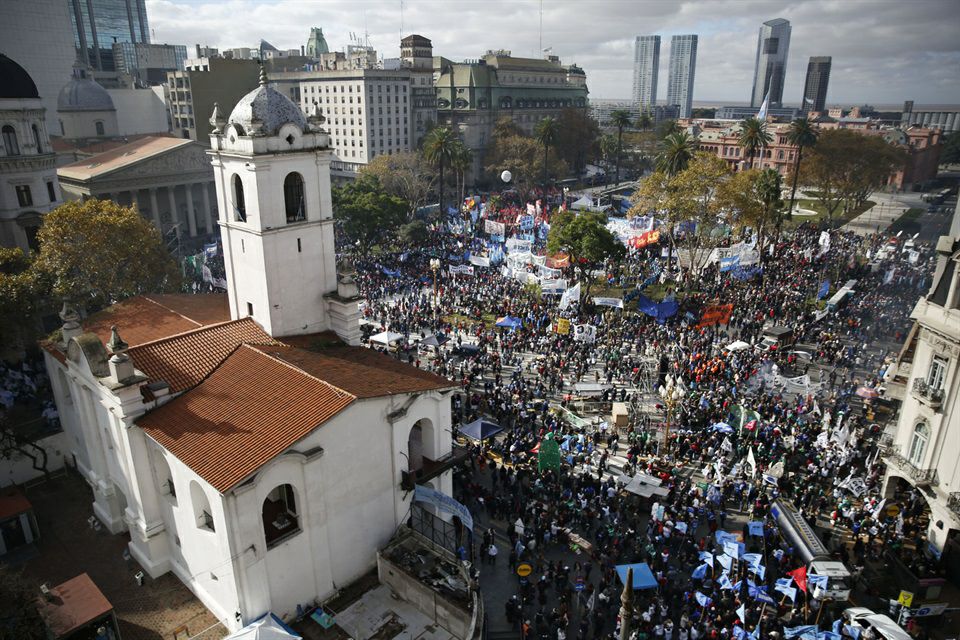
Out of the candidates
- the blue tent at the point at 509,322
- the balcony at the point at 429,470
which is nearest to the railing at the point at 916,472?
the balcony at the point at 429,470

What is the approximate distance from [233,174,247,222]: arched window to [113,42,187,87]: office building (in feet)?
355

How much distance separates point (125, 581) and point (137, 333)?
31.0ft

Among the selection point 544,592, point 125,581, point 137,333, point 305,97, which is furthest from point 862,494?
point 305,97

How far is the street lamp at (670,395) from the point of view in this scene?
2948 cm

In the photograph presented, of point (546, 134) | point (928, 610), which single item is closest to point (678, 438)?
point (928, 610)

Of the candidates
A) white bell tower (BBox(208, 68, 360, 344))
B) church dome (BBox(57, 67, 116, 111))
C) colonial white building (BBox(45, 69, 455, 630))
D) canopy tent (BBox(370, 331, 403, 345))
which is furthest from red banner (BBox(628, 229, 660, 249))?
church dome (BBox(57, 67, 116, 111))

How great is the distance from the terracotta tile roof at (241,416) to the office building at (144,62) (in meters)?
114

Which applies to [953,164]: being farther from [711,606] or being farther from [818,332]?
[711,606]

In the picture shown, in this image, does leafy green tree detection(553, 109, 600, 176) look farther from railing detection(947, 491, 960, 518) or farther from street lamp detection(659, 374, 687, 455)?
railing detection(947, 491, 960, 518)

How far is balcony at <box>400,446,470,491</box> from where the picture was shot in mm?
22453

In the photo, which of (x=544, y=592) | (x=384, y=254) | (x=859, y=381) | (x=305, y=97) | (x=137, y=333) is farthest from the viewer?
(x=305, y=97)

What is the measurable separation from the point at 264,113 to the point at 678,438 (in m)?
23.2

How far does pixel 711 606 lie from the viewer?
65.3ft

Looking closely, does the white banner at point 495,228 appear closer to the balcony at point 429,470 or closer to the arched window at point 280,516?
the balcony at point 429,470
